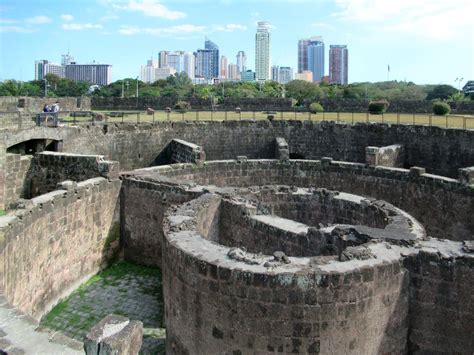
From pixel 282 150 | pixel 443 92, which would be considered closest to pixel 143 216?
pixel 282 150

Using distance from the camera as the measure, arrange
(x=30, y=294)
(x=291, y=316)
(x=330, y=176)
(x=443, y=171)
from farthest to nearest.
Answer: (x=443, y=171) < (x=330, y=176) < (x=30, y=294) < (x=291, y=316)

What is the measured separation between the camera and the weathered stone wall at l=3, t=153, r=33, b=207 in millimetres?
19484

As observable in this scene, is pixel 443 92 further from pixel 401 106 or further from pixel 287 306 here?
pixel 287 306

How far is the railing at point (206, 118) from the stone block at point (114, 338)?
1968 cm

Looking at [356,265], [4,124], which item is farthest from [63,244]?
[4,124]

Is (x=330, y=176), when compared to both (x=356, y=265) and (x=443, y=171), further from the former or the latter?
(x=356, y=265)

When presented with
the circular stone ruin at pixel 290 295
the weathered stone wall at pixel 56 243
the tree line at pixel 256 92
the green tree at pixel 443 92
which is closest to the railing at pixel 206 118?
the weathered stone wall at pixel 56 243

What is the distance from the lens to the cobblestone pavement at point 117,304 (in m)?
13.3

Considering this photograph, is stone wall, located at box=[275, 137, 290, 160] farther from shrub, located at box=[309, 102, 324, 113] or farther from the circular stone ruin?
the circular stone ruin

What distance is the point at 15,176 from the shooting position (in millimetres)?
19781

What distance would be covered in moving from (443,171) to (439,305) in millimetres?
15453

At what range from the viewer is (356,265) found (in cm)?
954

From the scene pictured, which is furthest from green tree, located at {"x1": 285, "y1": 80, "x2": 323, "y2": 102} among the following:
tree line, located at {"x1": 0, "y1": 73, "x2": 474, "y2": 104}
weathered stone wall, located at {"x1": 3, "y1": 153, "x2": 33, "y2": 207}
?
weathered stone wall, located at {"x1": 3, "y1": 153, "x2": 33, "y2": 207}

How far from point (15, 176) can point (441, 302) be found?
15.0 meters
